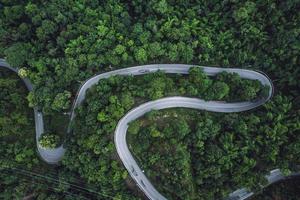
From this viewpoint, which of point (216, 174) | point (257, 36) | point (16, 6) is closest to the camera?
point (216, 174)

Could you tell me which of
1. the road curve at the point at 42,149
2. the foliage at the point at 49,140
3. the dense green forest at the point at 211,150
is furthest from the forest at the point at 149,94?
the road curve at the point at 42,149

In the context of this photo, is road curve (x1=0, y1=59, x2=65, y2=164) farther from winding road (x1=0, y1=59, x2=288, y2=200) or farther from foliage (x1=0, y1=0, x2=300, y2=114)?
foliage (x1=0, y1=0, x2=300, y2=114)

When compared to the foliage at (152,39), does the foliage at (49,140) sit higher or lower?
lower

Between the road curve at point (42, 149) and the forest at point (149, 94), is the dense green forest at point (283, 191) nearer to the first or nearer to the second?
the forest at point (149, 94)

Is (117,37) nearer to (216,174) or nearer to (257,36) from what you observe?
(257,36)

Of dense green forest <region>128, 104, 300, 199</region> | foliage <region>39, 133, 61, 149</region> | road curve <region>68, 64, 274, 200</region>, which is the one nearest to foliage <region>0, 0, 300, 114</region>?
road curve <region>68, 64, 274, 200</region>

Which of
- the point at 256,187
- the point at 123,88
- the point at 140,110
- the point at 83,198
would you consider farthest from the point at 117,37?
the point at 256,187

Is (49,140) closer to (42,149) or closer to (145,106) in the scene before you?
(42,149)

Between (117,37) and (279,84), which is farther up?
(117,37)

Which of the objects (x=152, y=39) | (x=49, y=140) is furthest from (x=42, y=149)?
(x=152, y=39)
